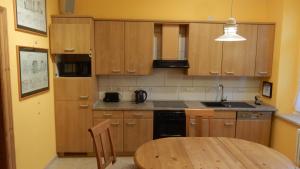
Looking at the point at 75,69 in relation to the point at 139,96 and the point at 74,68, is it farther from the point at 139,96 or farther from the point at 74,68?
the point at 139,96

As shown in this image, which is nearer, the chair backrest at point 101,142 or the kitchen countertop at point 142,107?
the chair backrest at point 101,142

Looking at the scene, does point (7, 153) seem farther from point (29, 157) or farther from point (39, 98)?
point (39, 98)

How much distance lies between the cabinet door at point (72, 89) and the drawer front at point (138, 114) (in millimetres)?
627

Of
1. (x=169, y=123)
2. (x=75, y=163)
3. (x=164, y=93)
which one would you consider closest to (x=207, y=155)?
(x=169, y=123)

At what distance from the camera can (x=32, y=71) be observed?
8.68 feet

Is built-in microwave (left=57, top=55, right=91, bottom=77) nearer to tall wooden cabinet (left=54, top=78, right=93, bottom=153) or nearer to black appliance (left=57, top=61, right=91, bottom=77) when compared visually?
black appliance (left=57, top=61, right=91, bottom=77)

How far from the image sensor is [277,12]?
11.4 feet

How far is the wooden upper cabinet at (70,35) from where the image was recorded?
3227 mm

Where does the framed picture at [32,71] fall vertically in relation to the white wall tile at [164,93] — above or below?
above

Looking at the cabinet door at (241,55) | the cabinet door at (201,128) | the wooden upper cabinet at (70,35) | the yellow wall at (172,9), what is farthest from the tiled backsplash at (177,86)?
the cabinet door at (201,128)

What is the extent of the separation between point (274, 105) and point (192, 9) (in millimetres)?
2014

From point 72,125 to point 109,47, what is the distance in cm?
131

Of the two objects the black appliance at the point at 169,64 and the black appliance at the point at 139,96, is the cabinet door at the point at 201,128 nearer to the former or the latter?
the black appliance at the point at 169,64

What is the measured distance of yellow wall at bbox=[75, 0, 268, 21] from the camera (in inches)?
145
